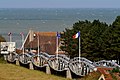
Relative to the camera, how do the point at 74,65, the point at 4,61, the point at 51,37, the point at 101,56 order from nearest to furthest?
1. the point at 74,65
2. the point at 101,56
3. the point at 4,61
4. the point at 51,37

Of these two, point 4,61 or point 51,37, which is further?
point 51,37

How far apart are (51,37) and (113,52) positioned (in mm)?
28732

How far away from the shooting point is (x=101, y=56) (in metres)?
53.0

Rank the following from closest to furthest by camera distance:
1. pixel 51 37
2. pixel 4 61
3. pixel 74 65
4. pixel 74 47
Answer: pixel 74 65
pixel 74 47
pixel 4 61
pixel 51 37

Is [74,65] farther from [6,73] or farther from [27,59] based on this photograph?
[27,59]

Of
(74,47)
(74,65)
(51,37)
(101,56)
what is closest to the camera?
(74,65)

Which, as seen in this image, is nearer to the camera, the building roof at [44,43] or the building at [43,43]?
the building at [43,43]

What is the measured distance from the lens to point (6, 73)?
49188 millimetres

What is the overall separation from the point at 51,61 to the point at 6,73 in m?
6.47

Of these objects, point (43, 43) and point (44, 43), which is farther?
point (43, 43)

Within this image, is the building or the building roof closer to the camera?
the building

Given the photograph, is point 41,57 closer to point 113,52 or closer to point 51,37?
point 113,52

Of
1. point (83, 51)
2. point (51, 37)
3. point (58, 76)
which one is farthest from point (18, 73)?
point (51, 37)

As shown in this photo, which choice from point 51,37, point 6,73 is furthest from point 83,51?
point 51,37
